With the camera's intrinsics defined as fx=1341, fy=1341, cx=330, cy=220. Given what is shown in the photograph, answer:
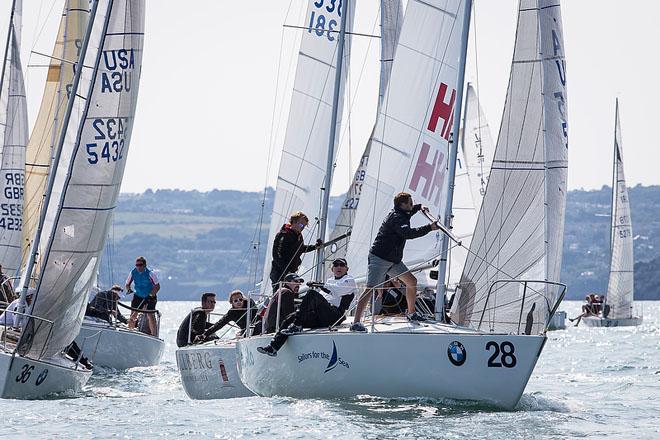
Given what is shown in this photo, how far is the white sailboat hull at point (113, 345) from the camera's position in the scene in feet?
64.6

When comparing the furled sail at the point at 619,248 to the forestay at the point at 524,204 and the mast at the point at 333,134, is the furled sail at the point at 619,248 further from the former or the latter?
the forestay at the point at 524,204

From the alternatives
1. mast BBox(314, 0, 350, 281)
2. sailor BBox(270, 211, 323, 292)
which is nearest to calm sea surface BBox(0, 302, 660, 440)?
sailor BBox(270, 211, 323, 292)

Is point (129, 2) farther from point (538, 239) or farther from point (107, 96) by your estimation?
point (538, 239)

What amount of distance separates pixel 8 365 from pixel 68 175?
7.41ft

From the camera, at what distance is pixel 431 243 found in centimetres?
1611

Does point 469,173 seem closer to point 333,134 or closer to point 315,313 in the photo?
point 333,134

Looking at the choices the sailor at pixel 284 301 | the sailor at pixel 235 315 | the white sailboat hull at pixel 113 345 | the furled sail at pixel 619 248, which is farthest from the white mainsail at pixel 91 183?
the furled sail at pixel 619 248

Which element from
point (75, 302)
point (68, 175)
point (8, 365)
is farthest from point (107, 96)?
point (8, 365)

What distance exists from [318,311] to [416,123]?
3149 millimetres

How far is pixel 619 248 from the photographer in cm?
4553

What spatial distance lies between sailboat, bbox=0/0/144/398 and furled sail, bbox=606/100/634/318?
1207 inches

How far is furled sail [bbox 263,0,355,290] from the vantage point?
790 inches

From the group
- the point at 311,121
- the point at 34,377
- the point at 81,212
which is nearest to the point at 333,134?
the point at 311,121

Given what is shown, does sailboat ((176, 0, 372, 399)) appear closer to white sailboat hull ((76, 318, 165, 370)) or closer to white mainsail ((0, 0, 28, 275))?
white sailboat hull ((76, 318, 165, 370))
